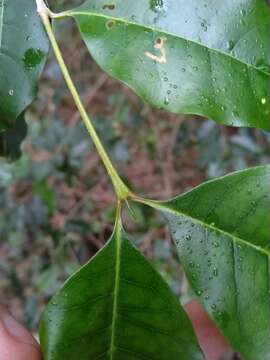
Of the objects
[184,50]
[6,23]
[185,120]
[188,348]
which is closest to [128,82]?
[184,50]

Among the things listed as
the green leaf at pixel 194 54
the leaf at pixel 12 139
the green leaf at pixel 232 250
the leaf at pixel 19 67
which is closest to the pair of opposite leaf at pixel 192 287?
the green leaf at pixel 232 250

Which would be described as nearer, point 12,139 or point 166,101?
point 166,101

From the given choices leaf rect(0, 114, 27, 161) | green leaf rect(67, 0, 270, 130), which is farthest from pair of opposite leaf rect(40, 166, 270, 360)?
leaf rect(0, 114, 27, 161)

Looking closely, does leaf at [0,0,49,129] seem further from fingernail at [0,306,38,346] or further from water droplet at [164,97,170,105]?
fingernail at [0,306,38,346]

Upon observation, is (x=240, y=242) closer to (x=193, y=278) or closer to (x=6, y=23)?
(x=193, y=278)

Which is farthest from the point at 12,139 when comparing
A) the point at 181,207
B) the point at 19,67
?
the point at 181,207

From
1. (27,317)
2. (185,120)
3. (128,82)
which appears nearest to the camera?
(128,82)

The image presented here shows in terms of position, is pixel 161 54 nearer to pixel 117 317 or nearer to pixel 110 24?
pixel 110 24

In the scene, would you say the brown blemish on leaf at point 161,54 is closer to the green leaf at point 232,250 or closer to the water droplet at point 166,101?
the water droplet at point 166,101
